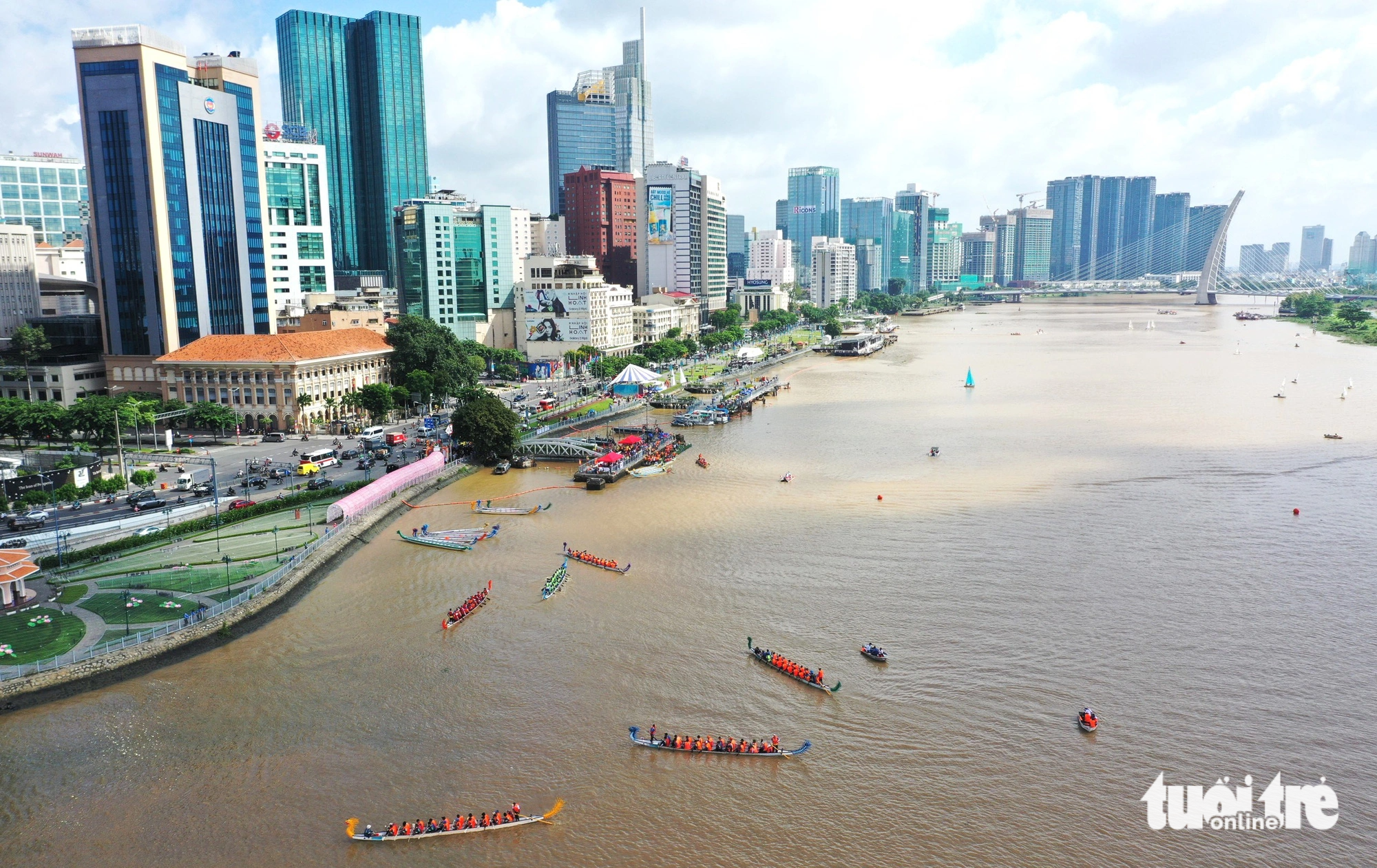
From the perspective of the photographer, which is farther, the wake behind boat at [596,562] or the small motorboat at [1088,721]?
the wake behind boat at [596,562]

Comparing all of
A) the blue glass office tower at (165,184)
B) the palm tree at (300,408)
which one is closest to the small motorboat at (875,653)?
the palm tree at (300,408)

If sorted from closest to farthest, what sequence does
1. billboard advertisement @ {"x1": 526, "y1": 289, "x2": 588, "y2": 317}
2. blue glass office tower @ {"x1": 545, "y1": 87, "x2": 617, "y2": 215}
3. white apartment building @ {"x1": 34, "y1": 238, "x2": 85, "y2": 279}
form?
white apartment building @ {"x1": 34, "y1": 238, "x2": 85, "y2": 279} < billboard advertisement @ {"x1": 526, "y1": 289, "x2": 588, "y2": 317} < blue glass office tower @ {"x1": 545, "y1": 87, "x2": 617, "y2": 215}

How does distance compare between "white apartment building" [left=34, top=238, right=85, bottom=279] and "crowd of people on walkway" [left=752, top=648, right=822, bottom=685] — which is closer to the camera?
"crowd of people on walkway" [left=752, top=648, right=822, bottom=685]

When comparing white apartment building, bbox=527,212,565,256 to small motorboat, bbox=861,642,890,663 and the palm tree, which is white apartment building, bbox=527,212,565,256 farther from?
small motorboat, bbox=861,642,890,663

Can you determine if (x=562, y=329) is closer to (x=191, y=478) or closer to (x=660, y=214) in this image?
(x=660, y=214)

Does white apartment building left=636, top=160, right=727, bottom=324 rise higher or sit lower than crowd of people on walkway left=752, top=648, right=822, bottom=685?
higher

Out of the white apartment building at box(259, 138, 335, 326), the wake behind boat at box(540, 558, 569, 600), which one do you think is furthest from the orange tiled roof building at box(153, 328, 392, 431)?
the white apartment building at box(259, 138, 335, 326)

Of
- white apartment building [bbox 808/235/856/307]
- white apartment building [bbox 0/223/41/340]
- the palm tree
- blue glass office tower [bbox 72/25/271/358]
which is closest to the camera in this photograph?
the palm tree

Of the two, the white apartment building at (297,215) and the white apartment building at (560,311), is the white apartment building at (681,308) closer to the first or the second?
the white apartment building at (560,311)
